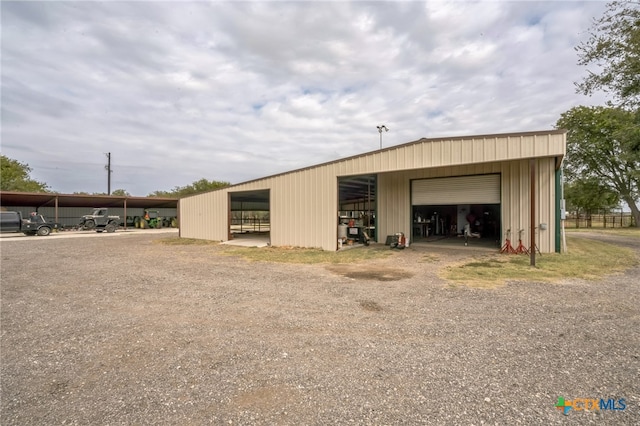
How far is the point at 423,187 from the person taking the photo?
42.7ft

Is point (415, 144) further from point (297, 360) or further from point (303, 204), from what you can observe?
point (297, 360)

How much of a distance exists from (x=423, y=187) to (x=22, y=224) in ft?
83.1

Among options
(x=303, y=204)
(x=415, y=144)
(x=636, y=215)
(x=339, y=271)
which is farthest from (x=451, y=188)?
(x=636, y=215)

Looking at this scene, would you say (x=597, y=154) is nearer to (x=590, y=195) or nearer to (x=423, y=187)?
(x=590, y=195)

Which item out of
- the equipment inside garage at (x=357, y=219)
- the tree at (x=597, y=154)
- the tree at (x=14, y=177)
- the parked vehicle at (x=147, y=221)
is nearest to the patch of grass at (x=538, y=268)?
the equipment inside garage at (x=357, y=219)

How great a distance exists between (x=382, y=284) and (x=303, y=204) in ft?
23.5

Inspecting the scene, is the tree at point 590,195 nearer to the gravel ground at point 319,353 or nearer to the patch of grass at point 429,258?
the patch of grass at point 429,258

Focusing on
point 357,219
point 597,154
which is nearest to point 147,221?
point 357,219

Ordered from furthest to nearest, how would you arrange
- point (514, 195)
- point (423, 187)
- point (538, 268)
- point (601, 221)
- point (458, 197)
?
point (601, 221), point (423, 187), point (458, 197), point (514, 195), point (538, 268)

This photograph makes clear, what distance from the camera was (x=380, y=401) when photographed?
2.46 metres

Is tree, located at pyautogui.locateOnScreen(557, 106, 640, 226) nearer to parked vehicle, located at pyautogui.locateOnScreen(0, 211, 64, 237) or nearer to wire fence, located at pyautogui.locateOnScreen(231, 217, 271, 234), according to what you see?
wire fence, located at pyautogui.locateOnScreen(231, 217, 271, 234)

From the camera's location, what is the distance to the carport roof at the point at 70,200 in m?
22.3

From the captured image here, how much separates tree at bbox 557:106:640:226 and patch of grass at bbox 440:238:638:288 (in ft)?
66.7

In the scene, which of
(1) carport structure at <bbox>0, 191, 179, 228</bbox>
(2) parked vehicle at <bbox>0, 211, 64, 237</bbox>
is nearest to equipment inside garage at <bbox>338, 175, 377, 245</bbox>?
(2) parked vehicle at <bbox>0, 211, 64, 237</bbox>
